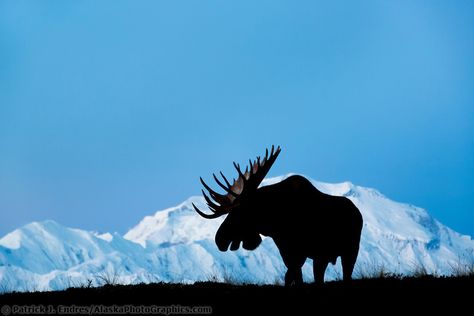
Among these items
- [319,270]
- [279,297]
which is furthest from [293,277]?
[279,297]

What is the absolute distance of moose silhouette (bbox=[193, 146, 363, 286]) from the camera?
12.1 meters

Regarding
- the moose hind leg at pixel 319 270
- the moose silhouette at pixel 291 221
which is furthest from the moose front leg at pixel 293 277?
the moose hind leg at pixel 319 270

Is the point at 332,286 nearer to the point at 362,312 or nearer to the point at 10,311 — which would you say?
the point at 362,312

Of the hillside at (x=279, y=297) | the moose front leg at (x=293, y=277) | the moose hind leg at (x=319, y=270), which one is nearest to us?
the hillside at (x=279, y=297)

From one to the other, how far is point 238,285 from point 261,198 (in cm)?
190

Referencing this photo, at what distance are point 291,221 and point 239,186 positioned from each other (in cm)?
147

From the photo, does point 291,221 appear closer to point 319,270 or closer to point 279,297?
point 319,270

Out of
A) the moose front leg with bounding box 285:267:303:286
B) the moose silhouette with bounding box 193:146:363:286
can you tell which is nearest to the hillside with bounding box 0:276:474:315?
the moose front leg with bounding box 285:267:303:286

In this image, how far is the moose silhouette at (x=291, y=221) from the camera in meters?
12.1

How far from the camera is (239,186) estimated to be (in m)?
13.1

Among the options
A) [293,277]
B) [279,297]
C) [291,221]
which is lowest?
[279,297]

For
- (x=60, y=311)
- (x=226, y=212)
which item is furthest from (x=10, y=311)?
(x=226, y=212)

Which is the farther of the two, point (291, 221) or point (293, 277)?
point (291, 221)

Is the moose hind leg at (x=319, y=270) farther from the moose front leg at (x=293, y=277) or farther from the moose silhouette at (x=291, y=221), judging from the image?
the moose front leg at (x=293, y=277)
